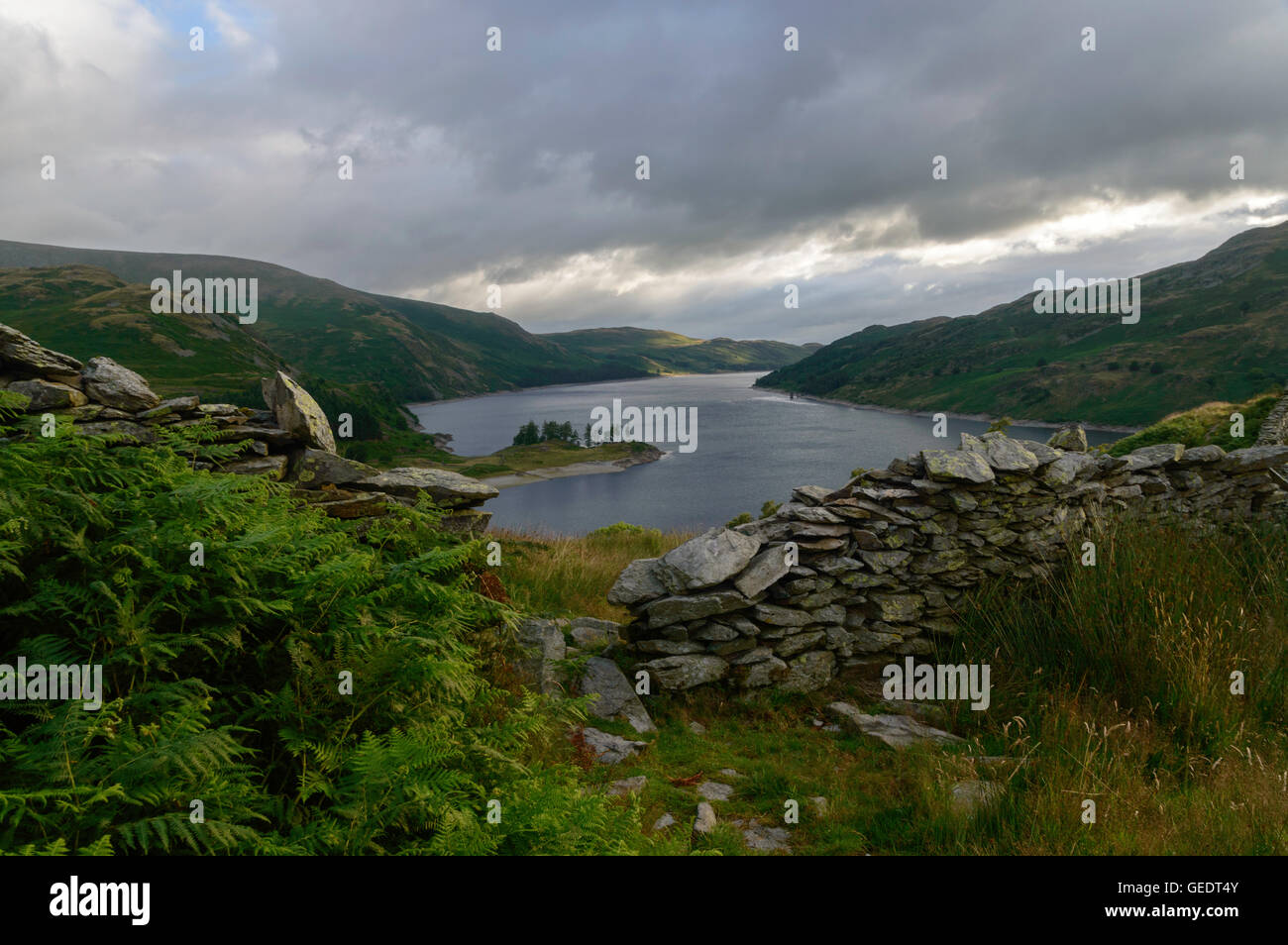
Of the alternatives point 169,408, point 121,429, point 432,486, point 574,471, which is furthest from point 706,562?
point 574,471

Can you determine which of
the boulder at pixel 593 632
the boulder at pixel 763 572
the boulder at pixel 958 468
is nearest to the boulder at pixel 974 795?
the boulder at pixel 763 572

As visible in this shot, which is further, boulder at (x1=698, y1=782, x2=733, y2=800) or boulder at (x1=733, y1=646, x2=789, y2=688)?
boulder at (x1=733, y1=646, x2=789, y2=688)

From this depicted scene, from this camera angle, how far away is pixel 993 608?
7.77 meters

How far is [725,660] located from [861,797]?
7.60 feet

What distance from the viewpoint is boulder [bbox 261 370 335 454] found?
6953mm

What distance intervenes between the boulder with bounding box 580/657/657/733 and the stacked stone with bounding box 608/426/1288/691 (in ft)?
1.11

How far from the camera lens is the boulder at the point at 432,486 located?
6859mm

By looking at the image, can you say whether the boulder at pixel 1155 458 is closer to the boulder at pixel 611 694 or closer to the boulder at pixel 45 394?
the boulder at pixel 611 694

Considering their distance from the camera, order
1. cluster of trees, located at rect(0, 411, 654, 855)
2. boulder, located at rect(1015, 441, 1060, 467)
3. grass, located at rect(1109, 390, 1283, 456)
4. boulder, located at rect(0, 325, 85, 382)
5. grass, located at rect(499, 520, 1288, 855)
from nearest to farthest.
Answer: cluster of trees, located at rect(0, 411, 654, 855) → grass, located at rect(499, 520, 1288, 855) → boulder, located at rect(0, 325, 85, 382) → boulder, located at rect(1015, 441, 1060, 467) → grass, located at rect(1109, 390, 1283, 456)

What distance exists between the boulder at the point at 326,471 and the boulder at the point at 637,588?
9.97ft

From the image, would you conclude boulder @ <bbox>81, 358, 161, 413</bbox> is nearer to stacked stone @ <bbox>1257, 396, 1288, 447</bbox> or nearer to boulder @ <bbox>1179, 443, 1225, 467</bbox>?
boulder @ <bbox>1179, 443, 1225, 467</bbox>

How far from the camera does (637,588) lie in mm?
7367

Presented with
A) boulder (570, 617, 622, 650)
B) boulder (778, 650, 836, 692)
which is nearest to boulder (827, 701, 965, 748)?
boulder (778, 650, 836, 692)
